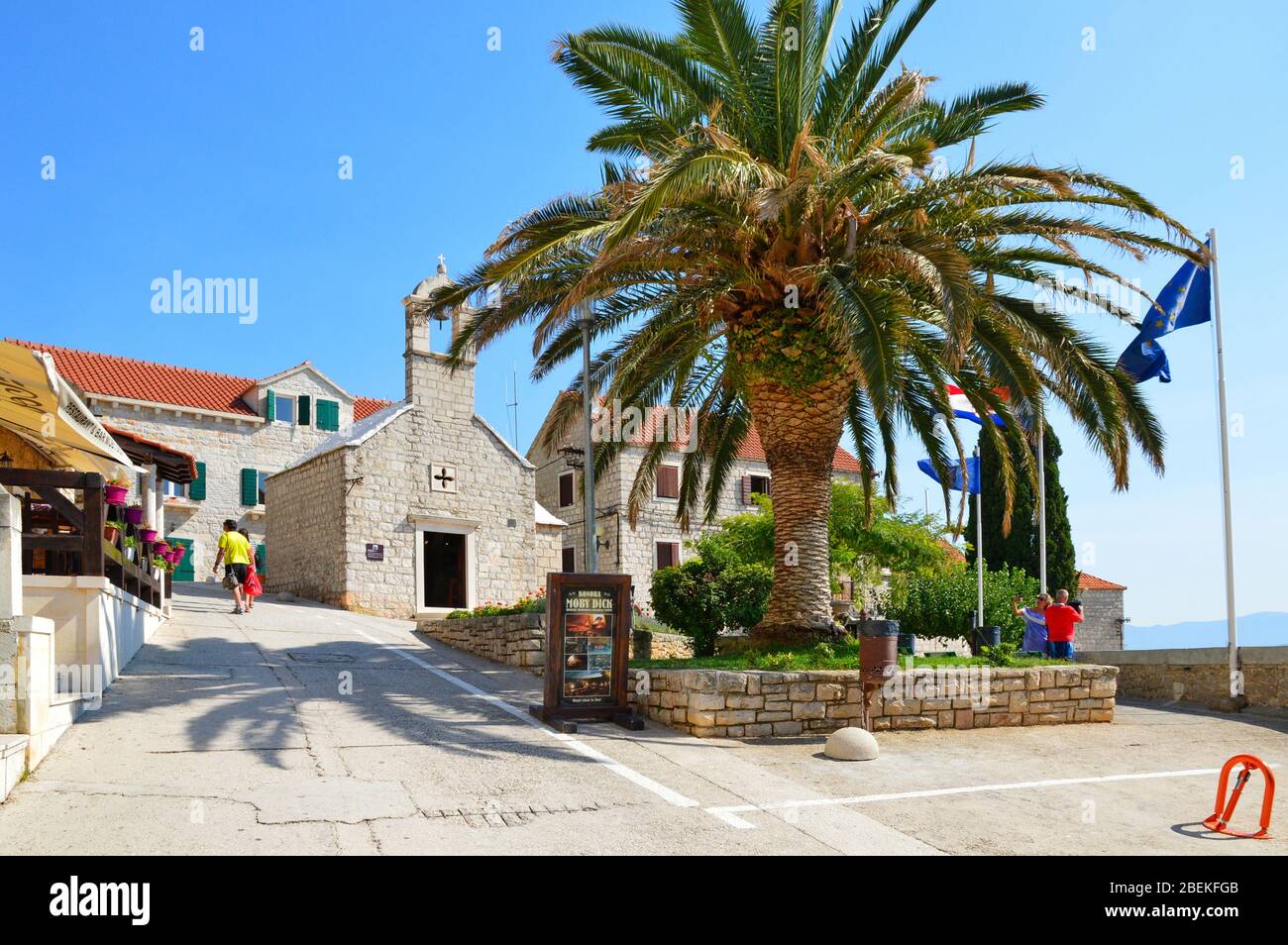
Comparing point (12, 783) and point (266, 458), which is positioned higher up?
point (266, 458)

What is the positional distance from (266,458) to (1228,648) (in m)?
29.7

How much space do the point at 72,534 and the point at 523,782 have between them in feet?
18.1

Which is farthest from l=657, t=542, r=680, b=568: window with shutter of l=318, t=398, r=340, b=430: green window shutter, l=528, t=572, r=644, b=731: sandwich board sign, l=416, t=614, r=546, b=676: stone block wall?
l=528, t=572, r=644, b=731: sandwich board sign

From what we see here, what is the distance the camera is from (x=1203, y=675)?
47.8 feet

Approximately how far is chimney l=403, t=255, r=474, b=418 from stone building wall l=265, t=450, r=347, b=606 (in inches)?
108

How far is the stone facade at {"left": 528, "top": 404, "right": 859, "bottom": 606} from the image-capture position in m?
34.0

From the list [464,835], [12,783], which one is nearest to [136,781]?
[12,783]

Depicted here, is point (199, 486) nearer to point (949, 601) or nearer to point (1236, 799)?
point (949, 601)

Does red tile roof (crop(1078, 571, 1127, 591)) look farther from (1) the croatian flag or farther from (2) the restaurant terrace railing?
(2) the restaurant terrace railing

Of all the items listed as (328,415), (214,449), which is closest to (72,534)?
(214,449)

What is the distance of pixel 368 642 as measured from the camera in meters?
16.6

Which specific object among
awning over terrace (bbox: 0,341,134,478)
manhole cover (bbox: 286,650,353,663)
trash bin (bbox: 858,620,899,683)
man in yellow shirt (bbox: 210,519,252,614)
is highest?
awning over terrace (bbox: 0,341,134,478)

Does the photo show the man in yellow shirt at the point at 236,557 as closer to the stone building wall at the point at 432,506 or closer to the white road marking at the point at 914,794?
the stone building wall at the point at 432,506
